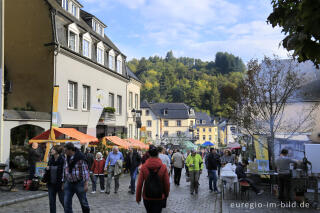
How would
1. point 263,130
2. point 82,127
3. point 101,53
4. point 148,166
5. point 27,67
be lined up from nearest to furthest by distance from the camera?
1. point 148,166
2. point 263,130
3. point 27,67
4. point 82,127
5. point 101,53

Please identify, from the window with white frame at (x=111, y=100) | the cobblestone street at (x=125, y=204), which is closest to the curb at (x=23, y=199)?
the cobblestone street at (x=125, y=204)

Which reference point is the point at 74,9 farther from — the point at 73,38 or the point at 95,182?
the point at 95,182

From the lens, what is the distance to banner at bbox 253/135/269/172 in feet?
43.7

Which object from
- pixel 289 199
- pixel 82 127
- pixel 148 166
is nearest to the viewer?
pixel 148 166

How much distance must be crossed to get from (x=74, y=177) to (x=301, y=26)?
517 cm

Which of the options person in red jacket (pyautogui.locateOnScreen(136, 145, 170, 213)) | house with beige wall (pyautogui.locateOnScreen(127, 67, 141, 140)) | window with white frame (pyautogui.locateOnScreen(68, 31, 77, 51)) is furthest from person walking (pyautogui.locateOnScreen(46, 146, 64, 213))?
house with beige wall (pyautogui.locateOnScreen(127, 67, 141, 140))

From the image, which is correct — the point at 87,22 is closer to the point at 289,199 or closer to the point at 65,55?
the point at 65,55

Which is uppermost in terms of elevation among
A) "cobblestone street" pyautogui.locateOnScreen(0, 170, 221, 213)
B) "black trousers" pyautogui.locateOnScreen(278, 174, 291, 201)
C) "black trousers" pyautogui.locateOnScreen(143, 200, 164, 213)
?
"black trousers" pyautogui.locateOnScreen(143, 200, 164, 213)

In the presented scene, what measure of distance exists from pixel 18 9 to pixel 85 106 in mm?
7293

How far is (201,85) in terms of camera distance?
11975 cm

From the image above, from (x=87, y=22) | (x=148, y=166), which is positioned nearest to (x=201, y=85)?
(x=87, y=22)

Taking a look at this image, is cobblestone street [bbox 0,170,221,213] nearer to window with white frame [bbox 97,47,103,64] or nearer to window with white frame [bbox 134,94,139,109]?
window with white frame [bbox 97,47,103,64]

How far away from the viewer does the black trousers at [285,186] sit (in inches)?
404

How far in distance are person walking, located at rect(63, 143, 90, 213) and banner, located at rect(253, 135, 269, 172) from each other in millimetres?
8324
